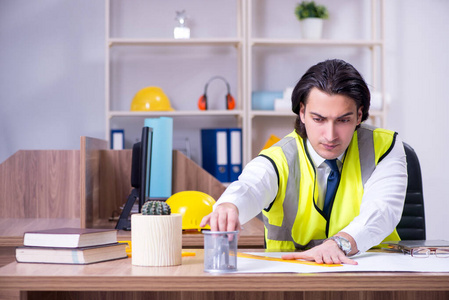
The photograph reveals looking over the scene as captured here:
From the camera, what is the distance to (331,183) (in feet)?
5.34

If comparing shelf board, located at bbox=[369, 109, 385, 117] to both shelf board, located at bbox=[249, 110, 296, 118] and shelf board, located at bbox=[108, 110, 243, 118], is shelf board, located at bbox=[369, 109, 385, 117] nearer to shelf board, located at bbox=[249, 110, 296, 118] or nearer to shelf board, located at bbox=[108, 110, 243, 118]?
shelf board, located at bbox=[249, 110, 296, 118]

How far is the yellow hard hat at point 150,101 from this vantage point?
3744 millimetres

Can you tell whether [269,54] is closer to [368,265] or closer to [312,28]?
[312,28]

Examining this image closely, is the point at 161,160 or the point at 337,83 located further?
the point at 161,160

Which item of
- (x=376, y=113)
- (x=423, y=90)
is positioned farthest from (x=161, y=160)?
(x=423, y=90)

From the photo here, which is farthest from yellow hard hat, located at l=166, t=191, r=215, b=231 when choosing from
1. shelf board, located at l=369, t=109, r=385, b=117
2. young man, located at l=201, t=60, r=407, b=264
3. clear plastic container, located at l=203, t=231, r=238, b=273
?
shelf board, located at l=369, t=109, r=385, b=117

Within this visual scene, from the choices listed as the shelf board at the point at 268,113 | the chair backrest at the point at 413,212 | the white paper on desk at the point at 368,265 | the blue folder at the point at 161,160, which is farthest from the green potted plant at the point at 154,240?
the shelf board at the point at 268,113

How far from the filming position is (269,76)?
4.09m

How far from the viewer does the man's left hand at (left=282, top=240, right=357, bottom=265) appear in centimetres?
118

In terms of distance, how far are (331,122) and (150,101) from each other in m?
2.36

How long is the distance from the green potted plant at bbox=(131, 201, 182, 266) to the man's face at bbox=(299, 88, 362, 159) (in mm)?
558

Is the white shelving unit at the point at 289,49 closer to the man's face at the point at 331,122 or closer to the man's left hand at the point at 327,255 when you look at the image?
the man's face at the point at 331,122

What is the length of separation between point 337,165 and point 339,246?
1.45 feet

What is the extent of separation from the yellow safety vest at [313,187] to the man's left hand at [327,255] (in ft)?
1.27
